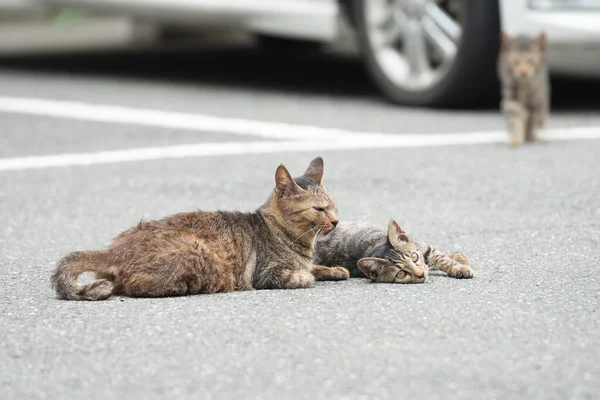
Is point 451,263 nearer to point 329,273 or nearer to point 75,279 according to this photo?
point 329,273

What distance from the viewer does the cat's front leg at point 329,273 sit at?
540 centimetres

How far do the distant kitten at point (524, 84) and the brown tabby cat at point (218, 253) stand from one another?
139 inches

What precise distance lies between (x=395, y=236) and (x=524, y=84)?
3882mm

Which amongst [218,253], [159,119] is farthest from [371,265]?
[159,119]


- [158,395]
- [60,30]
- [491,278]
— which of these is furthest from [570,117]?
[60,30]

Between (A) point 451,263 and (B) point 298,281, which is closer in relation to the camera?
(B) point 298,281

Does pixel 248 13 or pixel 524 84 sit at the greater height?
pixel 248 13

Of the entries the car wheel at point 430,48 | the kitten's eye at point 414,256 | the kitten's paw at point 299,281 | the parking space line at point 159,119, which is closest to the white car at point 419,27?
the car wheel at point 430,48

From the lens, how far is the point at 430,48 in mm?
10234

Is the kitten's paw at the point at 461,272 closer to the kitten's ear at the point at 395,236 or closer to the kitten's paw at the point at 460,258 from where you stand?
the kitten's paw at the point at 460,258

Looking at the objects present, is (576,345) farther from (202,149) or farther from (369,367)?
(202,149)

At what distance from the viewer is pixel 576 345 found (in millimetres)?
4191

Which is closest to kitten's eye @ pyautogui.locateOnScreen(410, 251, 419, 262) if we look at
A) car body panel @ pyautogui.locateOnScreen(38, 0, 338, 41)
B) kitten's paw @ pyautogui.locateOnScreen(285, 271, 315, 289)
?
kitten's paw @ pyautogui.locateOnScreen(285, 271, 315, 289)

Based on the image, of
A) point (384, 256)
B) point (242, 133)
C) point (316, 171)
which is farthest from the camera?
point (242, 133)
